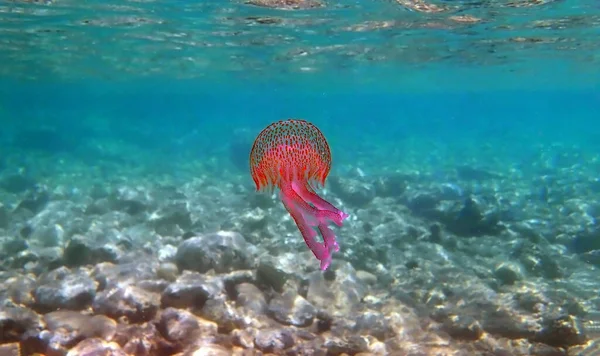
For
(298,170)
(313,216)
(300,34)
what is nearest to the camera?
(313,216)

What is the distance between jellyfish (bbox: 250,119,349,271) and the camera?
2.90 meters

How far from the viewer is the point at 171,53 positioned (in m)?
25.3

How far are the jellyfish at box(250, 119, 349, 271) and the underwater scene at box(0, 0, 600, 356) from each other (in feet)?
0.05

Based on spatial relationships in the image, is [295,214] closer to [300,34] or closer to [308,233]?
[308,233]

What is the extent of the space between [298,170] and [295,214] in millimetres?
328

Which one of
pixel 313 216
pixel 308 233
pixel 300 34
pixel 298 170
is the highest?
pixel 300 34

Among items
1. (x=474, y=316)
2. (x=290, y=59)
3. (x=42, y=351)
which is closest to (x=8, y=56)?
(x=290, y=59)

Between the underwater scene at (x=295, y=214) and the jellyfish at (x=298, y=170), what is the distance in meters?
0.01

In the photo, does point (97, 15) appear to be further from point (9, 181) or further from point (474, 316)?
point (474, 316)

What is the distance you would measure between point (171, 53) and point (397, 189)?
1595 cm

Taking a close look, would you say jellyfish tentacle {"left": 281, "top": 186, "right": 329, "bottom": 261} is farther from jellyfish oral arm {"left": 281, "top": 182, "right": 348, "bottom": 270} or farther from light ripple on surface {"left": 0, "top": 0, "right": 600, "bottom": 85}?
light ripple on surface {"left": 0, "top": 0, "right": 600, "bottom": 85}

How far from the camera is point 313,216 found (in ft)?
9.34

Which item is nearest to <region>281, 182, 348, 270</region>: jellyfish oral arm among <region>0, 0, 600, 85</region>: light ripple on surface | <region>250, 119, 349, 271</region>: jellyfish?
<region>250, 119, 349, 271</region>: jellyfish

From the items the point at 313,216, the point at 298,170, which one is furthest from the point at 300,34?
the point at 313,216
